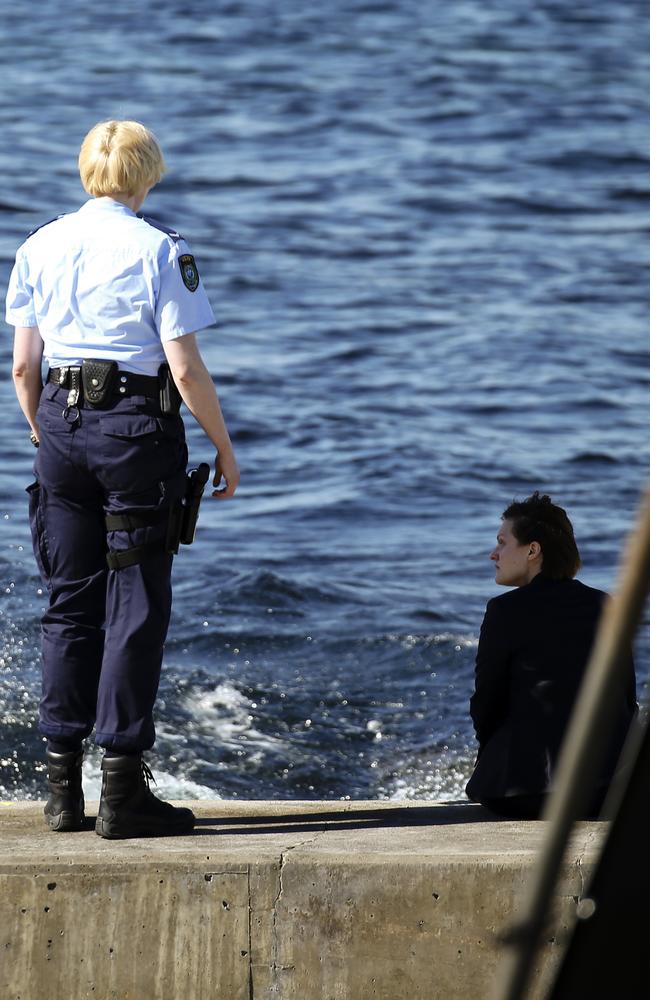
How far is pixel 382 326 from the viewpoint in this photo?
16.4 metres

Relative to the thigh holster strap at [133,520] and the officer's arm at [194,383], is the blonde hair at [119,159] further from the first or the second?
the thigh holster strap at [133,520]

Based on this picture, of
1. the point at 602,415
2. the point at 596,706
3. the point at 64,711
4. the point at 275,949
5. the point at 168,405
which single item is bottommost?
the point at 602,415

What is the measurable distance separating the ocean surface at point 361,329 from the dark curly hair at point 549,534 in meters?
2.43

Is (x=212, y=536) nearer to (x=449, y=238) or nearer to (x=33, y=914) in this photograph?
(x=33, y=914)

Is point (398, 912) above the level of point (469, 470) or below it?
above

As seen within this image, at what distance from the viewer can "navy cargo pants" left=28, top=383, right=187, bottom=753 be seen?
423 centimetres

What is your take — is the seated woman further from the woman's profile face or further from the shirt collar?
the shirt collar

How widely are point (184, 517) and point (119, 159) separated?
37.7 inches

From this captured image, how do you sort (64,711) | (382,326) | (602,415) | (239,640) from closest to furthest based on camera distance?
1. (64,711)
2. (239,640)
3. (602,415)
4. (382,326)

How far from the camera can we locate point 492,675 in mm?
4707

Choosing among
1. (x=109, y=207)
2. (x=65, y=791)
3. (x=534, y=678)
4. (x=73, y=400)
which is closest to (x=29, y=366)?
(x=73, y=400)

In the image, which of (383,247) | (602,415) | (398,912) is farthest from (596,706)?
(383,247)

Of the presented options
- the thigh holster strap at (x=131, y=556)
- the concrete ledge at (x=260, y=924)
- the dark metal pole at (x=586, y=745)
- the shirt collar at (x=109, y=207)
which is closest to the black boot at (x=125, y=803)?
the concrete ledge at (x=260, y=924)

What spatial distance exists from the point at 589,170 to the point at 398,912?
1983 cm
